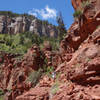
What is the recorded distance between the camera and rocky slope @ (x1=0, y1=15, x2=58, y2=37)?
4123 inches

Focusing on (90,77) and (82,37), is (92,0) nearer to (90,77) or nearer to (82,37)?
(82,37)

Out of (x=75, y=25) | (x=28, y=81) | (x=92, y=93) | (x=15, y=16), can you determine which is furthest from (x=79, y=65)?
(x=15, y=16)

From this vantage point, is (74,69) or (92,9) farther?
(92,9)

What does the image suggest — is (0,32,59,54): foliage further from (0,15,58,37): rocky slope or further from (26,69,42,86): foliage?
(0,15,58,37): rocky slope

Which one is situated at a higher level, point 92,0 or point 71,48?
point 92,0

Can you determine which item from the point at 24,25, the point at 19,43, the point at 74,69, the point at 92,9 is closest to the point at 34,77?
the point at 74,69

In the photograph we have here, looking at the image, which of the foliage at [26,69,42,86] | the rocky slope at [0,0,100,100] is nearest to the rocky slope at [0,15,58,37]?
the rocky slope at [0,0,100,100]

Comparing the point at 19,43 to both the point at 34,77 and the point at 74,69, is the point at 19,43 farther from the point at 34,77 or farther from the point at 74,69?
the point at 74,69

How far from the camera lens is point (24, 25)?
108 metres

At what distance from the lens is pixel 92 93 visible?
26.7 feet

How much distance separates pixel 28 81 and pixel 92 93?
12.4 meters

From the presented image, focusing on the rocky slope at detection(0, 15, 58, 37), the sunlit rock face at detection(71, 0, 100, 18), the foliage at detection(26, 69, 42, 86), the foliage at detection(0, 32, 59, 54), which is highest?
the rocky slope at detection(0, 15, 58, 37)

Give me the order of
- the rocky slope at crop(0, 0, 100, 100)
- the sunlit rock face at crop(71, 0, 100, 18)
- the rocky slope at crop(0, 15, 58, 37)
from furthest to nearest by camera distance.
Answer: the rocky slope at crop(0, 15, 58, 37) → the sunlit rock face at crop(71, 0, 100, 18) → the rocky slope at crop(0, 0, 100, 100)

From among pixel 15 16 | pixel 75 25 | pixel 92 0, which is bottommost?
pixel 75 25
